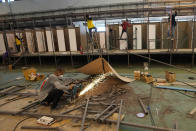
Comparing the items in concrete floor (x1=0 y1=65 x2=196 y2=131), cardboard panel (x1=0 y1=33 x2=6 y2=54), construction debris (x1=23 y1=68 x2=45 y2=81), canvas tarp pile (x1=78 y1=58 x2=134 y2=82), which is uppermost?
cardboard panel (x1=0 y1=33 x2=6 y2=54)

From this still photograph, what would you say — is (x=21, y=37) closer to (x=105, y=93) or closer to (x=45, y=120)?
(x=105, y=93)

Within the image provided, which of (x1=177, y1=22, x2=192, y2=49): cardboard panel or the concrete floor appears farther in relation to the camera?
(x1=177, y1=22, x2=192, y2=49): cardboard panel

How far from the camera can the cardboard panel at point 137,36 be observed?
299 inches

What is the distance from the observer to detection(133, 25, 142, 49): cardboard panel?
299 inches

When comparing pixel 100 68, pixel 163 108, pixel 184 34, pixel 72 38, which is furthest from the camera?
pixel 72 38

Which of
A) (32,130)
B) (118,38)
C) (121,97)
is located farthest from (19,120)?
(118,38)

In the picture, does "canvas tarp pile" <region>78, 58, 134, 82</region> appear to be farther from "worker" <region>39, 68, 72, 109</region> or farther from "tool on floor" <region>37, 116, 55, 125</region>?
"tool on floor" <region>37, 116, 55, 125</region>

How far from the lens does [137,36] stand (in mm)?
7723

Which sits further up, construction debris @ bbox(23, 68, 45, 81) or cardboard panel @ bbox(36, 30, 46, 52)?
cardboard panel @ bbox(36, 30, 46, 52)

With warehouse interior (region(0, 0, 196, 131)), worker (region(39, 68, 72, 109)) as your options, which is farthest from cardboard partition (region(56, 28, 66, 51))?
worker (region(39, 68, 72, 109))

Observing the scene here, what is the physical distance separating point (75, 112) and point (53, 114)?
0.48 m

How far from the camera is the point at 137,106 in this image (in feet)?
11.0

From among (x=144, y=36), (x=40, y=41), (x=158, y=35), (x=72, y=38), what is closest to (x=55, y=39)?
(x=40, y=41)

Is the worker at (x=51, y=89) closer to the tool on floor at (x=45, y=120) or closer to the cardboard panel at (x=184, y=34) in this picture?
the tool on floor at (x=45, y=120)
